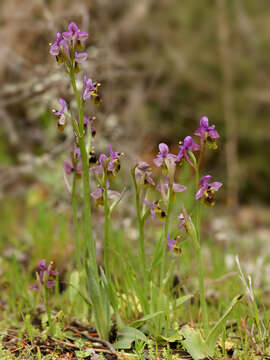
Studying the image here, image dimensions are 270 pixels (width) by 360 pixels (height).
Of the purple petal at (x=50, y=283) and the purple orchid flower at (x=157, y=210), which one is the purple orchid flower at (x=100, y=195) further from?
the purple petal at (x=50, y=283)

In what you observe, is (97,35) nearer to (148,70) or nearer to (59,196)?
(148,70)

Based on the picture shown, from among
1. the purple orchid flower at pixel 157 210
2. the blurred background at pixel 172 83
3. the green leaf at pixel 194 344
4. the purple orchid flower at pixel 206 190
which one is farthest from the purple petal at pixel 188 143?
the blurred background at pixel 172 83

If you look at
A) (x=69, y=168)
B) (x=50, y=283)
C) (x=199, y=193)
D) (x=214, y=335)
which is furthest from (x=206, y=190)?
(x=50, y=283)

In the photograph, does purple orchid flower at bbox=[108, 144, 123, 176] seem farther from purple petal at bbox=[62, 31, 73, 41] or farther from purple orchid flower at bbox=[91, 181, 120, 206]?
purple petal at bbox=[62, 31, 73, 41]

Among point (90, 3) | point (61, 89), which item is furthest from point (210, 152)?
point (61, 89)

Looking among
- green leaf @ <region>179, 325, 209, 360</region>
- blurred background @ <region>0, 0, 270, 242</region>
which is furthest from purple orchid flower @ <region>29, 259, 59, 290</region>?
blurred background @ <region>0, 0, 270, 242</region>
